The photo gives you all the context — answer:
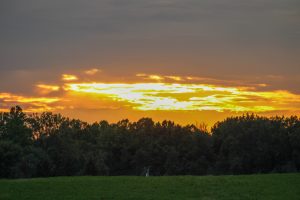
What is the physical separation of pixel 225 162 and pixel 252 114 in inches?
628

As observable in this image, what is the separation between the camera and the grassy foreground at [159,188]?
31.5 meters

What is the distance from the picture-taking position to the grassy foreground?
31.5 m

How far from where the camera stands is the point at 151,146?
85.7 m

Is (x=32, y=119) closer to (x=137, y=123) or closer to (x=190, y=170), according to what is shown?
(x=137, y=123)

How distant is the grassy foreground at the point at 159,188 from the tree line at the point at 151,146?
91.3 feet

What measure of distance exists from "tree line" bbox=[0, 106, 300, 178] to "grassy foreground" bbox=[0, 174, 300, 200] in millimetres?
27837

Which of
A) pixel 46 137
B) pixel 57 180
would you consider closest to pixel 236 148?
pixel 46 137

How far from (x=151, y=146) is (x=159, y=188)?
51.8 meters

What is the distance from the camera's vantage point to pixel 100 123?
105125 millimetres

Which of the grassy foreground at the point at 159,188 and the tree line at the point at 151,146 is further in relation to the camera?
the tree line at the point at 151,146

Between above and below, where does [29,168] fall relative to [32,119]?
below

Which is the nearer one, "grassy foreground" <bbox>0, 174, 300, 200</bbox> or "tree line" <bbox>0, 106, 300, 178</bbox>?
"grassy foreground" <bbox>0, 174, 300, 200</bbox>

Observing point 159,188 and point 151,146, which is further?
point 151,146

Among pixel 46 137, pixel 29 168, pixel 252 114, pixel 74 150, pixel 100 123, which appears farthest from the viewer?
pixel 100 123
